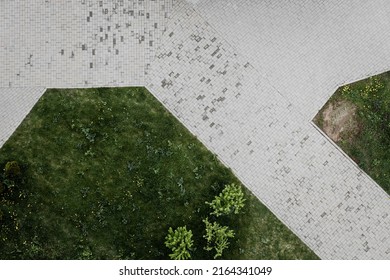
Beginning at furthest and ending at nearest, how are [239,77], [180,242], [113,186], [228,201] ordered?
[239,77], [113,186], [228,201], [180,242]

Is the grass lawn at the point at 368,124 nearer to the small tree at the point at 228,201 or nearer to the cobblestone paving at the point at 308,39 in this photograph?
the cobblestone paving at the point at 308,39

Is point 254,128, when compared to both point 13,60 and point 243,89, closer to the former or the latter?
point 243,89

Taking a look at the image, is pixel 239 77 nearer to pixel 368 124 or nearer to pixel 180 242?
pixel 368 124

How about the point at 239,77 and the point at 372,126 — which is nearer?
the point at 239,77

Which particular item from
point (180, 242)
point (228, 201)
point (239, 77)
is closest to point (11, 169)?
point (180, 242)

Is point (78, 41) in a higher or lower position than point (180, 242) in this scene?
higher

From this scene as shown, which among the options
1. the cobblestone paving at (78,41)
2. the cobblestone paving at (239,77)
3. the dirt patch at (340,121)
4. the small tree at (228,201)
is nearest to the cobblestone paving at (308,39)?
the cobblestone paving at (239,77)
